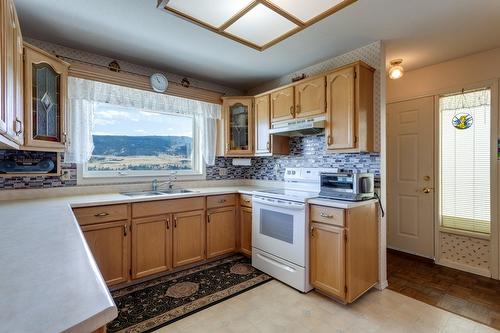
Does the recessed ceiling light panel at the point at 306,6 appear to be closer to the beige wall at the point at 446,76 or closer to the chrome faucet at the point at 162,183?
the beige wall at the point at 446,76

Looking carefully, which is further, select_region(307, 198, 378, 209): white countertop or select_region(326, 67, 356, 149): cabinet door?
select_region(326, 67, 356, 149): cabinet door

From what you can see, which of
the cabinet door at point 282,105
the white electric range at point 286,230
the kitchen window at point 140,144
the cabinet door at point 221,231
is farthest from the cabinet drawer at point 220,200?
the cabinet door at point 282,105

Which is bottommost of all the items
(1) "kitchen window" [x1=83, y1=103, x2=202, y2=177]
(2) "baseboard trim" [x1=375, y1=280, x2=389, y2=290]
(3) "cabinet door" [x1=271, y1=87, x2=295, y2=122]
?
(2) "baseboard trim" [x1=375, y1=280, x2=389, y2=290]

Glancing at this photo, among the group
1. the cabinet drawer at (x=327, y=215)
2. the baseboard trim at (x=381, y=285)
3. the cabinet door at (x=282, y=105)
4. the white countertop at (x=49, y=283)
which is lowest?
the baseboard trim at (x=381, y=285)

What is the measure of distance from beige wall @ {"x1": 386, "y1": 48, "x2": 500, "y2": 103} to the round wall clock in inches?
117

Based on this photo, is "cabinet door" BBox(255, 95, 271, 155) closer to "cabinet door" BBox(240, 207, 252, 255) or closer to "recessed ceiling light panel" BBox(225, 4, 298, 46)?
"cabinet door" BBox(240, 207, 252, 255)

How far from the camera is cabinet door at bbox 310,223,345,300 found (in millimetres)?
2086

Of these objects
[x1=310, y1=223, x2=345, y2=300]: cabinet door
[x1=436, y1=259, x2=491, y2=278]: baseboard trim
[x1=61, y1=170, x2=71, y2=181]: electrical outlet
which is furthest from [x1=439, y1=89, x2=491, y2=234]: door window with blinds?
[x1=61, y1=170, x2=71, y2=181]: electrical outlet

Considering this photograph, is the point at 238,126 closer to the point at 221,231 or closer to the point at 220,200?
the point at 220,200

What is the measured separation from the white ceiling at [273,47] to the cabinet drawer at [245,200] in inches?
62.8

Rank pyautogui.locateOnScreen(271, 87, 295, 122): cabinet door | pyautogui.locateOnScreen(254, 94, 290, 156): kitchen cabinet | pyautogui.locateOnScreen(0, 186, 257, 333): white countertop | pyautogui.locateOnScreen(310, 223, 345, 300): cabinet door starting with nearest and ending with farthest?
1. pyautogui.locateOnScreen(0, 186, 257, 333): white countertop
2. pyautogui.locateOnScreen(310, 223, 345, 300): cabinet door
3. pyautogui.locateOnScreen(271, 87, 295, 122): cabinet door
4. pyautogui.locateOnScreen(254, 94, 290, 156): kitchen cabinet

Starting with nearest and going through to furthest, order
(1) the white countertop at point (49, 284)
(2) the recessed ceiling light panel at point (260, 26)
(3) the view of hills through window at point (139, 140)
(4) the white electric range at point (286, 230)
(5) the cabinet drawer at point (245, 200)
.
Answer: (1) the white countertop at point (49, 284), (2) the recessed ceiling light panel at point (260, 26), (4) the white electric range at point (286, 230), (3) the view of hills through window at point (139, 140), (5) the cabinet drawer at point (245, 200)

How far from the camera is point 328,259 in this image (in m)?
2.18

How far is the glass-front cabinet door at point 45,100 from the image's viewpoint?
1978 millimetres
